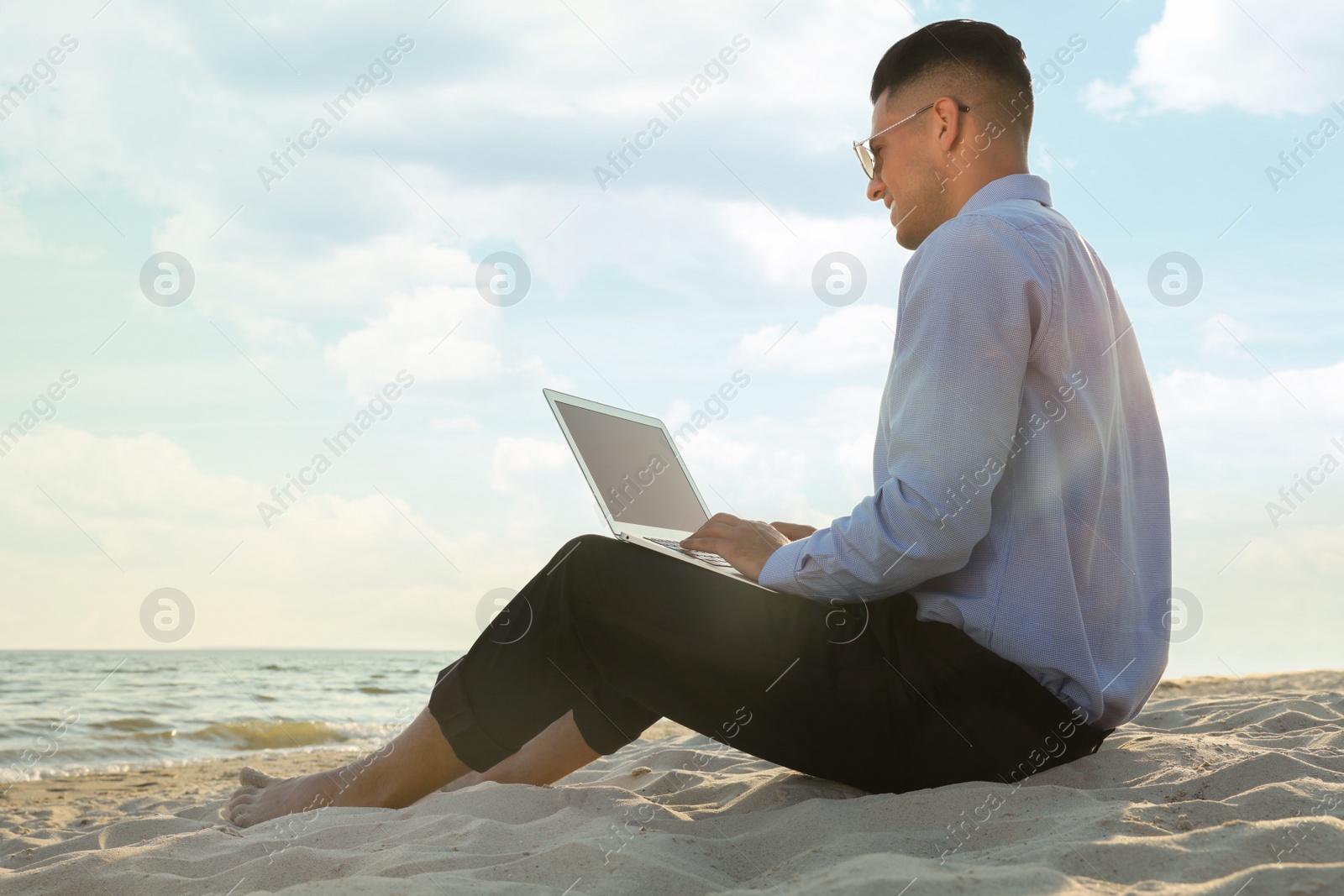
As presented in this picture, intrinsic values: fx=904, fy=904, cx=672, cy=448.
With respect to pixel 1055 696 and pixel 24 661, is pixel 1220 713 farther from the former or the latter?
pixel 24 661

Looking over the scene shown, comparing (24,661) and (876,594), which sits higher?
(24,661)

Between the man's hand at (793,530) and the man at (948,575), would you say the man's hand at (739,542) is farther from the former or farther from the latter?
the man's hand at (793,530)

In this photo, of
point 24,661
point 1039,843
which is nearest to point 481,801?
point 1039,843

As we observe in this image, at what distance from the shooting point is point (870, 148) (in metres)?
2.33

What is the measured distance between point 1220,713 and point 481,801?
279cm

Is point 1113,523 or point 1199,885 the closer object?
point 1199,885

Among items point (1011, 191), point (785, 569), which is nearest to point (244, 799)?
point (785, 569)

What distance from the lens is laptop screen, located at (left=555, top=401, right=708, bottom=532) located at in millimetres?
2631

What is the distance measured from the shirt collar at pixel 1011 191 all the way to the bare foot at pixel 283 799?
2172 mm

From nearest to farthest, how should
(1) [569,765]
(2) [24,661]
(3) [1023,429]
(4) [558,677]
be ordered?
(3) [1023,429] → (4) [558,677] → (1) [569,765] → (2) [24,661]

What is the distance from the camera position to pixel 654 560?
6.40 feet

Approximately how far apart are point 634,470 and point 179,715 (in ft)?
22.9

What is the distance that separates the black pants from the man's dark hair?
48.7 inches

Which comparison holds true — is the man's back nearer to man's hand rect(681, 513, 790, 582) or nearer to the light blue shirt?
the light blue shirt
